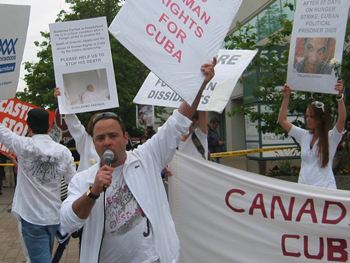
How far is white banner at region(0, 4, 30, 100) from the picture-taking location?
4664mm

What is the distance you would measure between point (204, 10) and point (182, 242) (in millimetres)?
2218

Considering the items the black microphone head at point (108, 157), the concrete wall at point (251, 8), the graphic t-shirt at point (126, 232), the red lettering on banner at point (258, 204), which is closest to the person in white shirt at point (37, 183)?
the red lettering on banner at point (258, 204)

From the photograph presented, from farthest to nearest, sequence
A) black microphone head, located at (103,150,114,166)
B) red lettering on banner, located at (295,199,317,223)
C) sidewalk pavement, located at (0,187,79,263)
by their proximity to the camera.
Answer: sidewalk pavement, located at (0,187,79,263) → red lettering on banner, located at (295,199,317,223) → black microphone head, located at (103,150,114,166)

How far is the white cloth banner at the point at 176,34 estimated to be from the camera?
9.89ft

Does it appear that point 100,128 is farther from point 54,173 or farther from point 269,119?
point 269,119

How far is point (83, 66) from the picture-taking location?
17.3ft

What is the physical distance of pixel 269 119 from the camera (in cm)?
964

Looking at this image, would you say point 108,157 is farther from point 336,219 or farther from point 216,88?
point 216,88

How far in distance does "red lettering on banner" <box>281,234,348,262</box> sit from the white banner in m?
2.76

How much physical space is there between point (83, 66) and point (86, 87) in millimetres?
238

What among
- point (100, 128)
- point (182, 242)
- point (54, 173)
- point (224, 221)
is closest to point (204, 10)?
point (100, 128)

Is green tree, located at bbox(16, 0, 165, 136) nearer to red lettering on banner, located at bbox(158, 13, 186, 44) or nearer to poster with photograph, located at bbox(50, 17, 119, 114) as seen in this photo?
poster with photograph, located at bbox(50, 17, 119, 114)

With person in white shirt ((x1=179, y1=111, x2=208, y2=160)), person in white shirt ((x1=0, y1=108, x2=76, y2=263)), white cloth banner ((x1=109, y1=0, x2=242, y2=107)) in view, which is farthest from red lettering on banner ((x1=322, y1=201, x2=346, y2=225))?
person in white shirt ((x1=0, y1=108, x2=76, y2=263))

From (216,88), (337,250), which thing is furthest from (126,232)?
(216,88)
